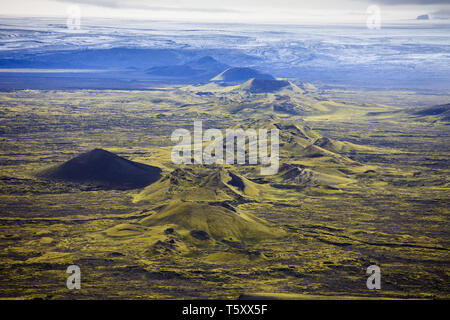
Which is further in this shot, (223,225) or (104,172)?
(104,172)

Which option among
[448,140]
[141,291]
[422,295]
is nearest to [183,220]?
[141,291]

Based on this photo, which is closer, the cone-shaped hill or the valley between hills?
the valley between hills

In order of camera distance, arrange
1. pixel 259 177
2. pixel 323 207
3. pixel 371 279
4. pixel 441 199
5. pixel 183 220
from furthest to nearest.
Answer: pixel 259 177
pixel 441 199
pixel 323 207
pixel 183 220
pixel 371 279

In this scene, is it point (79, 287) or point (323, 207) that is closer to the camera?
point (79, 287)

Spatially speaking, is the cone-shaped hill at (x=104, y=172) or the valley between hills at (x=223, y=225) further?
the cone-shaped hill at (x=104, y=172)

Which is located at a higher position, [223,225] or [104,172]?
[223,225]

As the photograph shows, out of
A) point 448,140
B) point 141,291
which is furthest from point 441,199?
point 448,140

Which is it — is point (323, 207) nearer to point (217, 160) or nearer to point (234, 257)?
point (234, 257)

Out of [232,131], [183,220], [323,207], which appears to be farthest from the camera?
[232,131]
